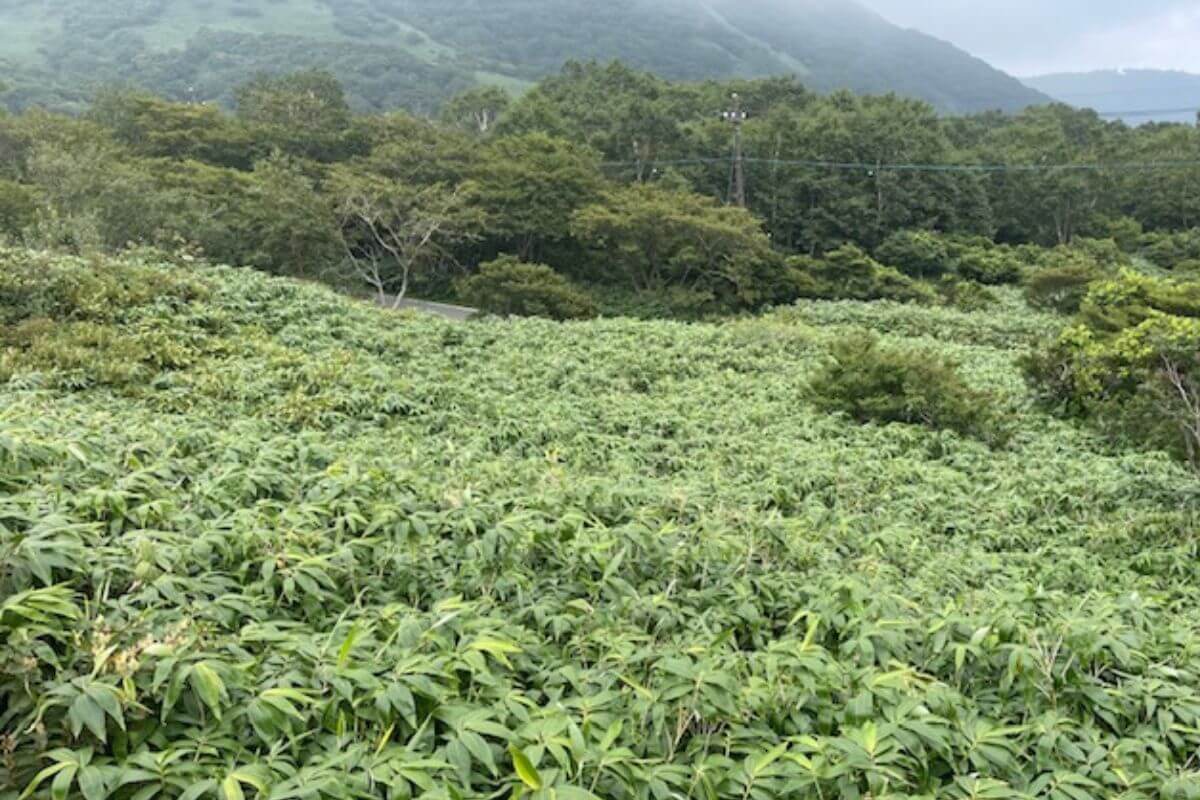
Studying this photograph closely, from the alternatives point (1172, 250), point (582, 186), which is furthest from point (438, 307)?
point (1172, 250)

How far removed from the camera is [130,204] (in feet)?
59.1

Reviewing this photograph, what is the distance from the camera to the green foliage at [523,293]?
2284 centimetres

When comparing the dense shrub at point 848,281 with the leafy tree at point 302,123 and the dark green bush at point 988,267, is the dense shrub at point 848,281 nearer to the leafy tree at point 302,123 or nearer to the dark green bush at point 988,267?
the dark green bush at point 988,267

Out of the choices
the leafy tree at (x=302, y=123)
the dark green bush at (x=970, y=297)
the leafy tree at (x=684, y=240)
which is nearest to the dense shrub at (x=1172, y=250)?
the dark green bush at (x=970, y=297)

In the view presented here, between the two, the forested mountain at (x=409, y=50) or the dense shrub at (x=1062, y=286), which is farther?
the forested mountain at (x=409, y=50)

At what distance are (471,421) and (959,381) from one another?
603 cm

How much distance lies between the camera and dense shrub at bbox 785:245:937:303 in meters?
27.5

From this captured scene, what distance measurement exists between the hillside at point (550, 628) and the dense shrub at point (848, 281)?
2197cm

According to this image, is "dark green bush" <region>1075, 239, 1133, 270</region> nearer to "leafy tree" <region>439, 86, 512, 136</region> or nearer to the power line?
the power line

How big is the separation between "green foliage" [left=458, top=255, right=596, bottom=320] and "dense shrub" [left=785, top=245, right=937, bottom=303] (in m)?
8.52

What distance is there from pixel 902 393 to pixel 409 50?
130 meters

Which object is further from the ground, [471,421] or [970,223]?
[970,223]

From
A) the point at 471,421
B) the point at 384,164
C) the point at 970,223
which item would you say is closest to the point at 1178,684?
the point at 471,421

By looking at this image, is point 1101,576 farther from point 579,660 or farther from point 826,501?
point 579,660
